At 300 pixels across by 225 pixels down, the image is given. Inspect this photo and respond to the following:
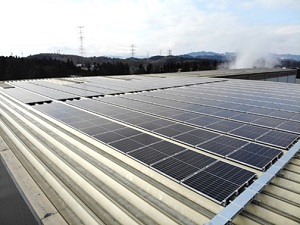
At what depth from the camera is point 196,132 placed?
11273mm

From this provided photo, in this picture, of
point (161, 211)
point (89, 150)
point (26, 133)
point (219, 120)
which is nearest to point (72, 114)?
point (26, 133)

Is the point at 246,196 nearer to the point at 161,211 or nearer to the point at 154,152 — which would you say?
the point at 161,211

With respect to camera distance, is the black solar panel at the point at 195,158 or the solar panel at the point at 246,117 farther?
the solar panel at the point at 246,117

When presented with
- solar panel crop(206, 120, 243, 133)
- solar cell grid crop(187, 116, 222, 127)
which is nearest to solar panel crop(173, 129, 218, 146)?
solar panel crop(206, 120, 243, 133)

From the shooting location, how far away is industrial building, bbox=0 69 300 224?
6.64 metres

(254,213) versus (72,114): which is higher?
(72,114)

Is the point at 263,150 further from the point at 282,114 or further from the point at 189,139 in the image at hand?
the point at 282,114

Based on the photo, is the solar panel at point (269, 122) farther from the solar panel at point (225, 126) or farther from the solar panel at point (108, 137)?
the solar panel at point (108, 137)

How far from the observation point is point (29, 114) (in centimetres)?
1652

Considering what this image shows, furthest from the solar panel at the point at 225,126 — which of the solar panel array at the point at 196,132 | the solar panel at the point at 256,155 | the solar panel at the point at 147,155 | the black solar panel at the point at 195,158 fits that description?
the solar panel at the point at 147,155

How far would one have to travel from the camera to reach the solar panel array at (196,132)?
7.78 m

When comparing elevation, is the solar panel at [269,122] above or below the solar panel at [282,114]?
below

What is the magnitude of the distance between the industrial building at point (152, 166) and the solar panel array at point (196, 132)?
0.15ft

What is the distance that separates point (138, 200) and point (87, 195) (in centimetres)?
189
